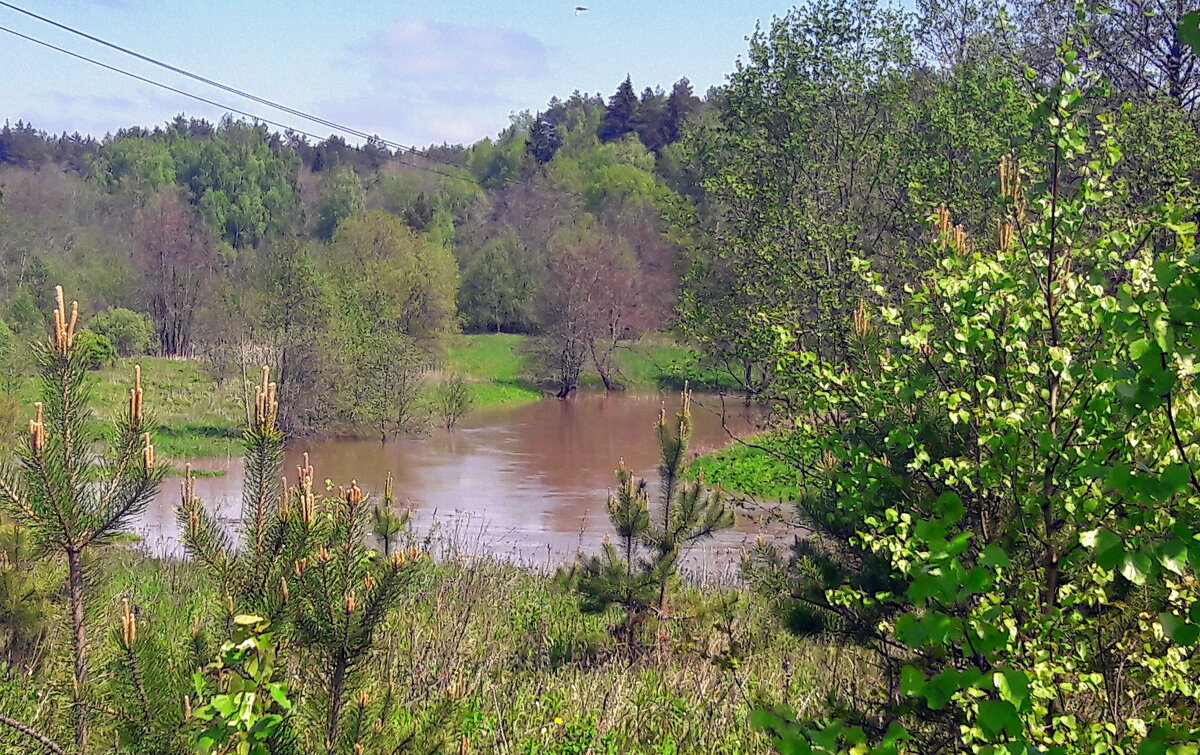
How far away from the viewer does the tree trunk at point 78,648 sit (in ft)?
9.11

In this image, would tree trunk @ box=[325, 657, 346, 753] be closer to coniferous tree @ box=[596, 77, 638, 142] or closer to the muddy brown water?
the muddy brown water

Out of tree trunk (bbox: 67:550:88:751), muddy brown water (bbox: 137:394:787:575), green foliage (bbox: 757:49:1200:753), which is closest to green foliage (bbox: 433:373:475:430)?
muddy brown water (bbox: 137:394:787:575)

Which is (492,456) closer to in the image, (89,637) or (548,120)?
(89,637)

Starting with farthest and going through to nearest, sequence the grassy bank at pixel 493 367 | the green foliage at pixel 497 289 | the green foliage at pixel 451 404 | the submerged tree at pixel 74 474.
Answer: the green foliage at pixel 497 289 < the grassy bank at pixel 493 367 < the green foliage at pixel 451 404 < the submerged tree at pixel 74 474

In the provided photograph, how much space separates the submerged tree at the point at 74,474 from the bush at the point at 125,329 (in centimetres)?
3237

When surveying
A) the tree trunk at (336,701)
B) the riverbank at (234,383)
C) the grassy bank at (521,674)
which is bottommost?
the riverbank at (234,383)

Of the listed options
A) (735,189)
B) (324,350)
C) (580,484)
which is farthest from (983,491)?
(324,350)

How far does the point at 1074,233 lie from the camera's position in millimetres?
2750

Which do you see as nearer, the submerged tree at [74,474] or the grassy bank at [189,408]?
the submerged tree at [74,474]

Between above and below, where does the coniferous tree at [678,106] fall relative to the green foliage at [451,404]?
above

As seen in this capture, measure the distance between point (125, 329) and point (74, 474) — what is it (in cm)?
3384

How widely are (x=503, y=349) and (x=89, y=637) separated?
127ft

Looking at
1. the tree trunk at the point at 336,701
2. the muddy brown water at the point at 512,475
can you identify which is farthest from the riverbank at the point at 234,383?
the tree trunk at the point at 336,701

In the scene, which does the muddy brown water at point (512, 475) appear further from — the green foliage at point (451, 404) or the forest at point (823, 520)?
the forest at point (823, 520)
